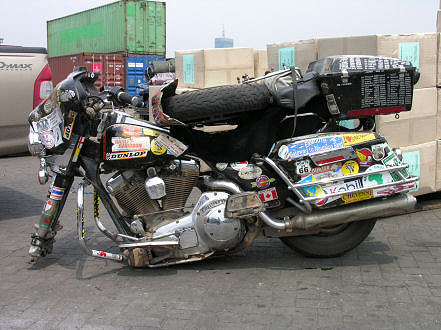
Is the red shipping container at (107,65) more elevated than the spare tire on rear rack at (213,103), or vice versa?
the red shipping container at (107,65)

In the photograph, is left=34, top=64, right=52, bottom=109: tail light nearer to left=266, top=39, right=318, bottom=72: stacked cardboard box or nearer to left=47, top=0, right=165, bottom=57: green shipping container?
left=266, top=39, right=318, bottom=72: stacked cardboard box

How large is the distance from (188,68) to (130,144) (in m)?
4.08

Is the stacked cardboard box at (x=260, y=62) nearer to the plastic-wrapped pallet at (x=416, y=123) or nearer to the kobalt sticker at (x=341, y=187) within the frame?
the plastic-wrapped pallet at (x=416, y=123)

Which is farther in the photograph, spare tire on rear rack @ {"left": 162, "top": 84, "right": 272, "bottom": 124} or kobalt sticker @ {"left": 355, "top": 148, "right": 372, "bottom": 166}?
kobalt sticker @ {"left": 355, "top": 148, "right": 372, "bottom": 166}

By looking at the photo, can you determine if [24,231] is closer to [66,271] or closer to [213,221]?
[66,271]

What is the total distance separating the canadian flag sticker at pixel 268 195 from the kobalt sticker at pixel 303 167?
0.24 metres

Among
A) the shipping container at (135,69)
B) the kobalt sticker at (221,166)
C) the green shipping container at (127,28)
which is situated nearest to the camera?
the kobalt sticker at (221,166)

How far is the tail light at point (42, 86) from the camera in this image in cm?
615

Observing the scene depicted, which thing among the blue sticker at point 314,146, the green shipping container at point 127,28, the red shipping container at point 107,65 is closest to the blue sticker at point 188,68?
the blue sticker at point 314,146

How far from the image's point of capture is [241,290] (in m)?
3.63

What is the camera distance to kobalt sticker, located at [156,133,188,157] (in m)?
3.81

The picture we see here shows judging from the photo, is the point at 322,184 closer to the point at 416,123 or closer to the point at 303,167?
the point at 303,167

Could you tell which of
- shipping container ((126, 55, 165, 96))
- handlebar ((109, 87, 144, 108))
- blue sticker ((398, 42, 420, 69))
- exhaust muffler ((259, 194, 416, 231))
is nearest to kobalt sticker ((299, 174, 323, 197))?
exhaust muffler ((259, 194, 416, 231))

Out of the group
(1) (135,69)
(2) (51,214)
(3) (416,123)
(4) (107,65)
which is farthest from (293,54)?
(1) (135,69)
